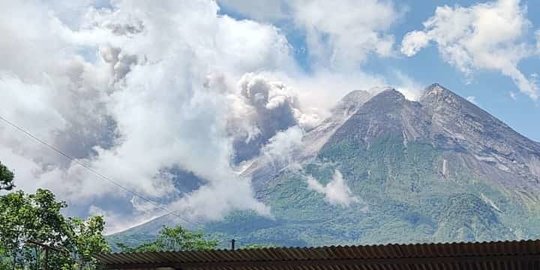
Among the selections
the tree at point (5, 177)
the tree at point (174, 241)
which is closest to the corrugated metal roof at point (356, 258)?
the tree at point (5, 177)

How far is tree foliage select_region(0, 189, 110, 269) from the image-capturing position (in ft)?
114

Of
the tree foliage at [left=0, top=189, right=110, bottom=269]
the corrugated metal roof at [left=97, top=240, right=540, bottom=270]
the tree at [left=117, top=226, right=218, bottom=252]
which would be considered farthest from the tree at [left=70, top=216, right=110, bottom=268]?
the corrugated metal roof at [left=97, top=240, right=540, bottom=270]

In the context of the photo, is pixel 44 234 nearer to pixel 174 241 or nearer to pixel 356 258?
pixel 174 241

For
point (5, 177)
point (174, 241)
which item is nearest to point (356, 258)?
point (5, 177)

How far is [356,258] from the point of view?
971 cm

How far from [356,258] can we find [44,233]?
2992cm

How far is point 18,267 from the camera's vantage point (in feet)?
119

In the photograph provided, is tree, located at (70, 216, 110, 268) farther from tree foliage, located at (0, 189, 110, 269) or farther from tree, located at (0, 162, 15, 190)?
tree, located at (0, 162, 15, 190)

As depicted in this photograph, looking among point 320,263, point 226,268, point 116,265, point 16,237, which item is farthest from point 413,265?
point 16,237

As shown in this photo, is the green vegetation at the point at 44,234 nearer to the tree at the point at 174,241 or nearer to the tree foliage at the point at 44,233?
the tree foliage at the point at 44,233

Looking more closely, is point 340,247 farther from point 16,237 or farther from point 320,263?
point 16,237

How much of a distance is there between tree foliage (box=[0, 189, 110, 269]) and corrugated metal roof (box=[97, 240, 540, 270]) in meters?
24.4

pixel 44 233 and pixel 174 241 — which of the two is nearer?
pixel 44 233

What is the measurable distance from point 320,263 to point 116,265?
3282 millimetres
